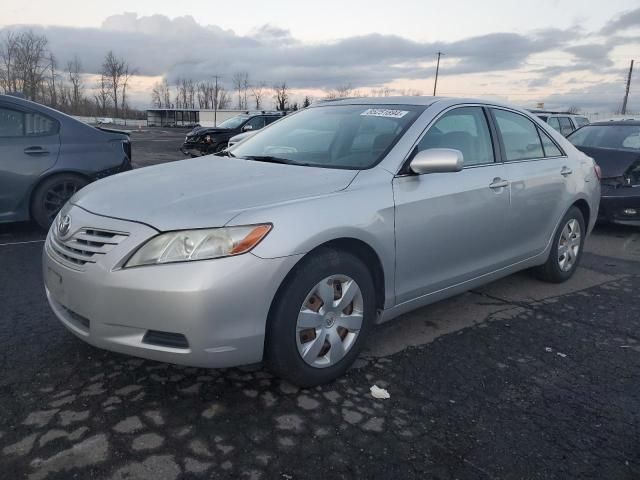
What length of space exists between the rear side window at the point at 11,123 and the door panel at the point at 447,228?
4.84 metres

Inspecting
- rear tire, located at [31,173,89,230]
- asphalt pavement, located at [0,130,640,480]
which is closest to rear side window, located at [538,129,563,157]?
asphalt pavement, located at [0,130,640,480]

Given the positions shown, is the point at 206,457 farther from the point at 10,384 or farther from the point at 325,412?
the point at 10,384

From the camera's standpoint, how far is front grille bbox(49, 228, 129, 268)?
8.43ft

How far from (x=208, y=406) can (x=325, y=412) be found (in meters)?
0.60

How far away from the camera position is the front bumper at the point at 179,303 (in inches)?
94.7

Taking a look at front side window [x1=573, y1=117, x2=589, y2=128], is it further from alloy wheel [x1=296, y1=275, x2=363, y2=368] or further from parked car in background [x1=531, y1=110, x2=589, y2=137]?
alloy wheel [x1=296, y1=275, x2=363, y2=368]

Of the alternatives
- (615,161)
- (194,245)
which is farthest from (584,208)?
(194,245)

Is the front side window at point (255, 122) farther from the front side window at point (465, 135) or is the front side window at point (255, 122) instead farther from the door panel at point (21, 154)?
the front side window at point (465, 135)

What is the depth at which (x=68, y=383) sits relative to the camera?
2846mm

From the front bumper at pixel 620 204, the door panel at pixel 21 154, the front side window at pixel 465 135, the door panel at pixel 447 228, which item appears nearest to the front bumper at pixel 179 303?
the door panel at pixel 447 228

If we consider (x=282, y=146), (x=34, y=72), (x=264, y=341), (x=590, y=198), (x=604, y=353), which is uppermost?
(x=34, y=72)

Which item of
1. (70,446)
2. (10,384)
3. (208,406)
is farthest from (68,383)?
(208,406)

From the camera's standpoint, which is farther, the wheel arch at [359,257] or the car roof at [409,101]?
the car roof at [409,101]

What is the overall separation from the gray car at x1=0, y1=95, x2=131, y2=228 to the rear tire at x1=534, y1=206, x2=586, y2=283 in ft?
16.7
